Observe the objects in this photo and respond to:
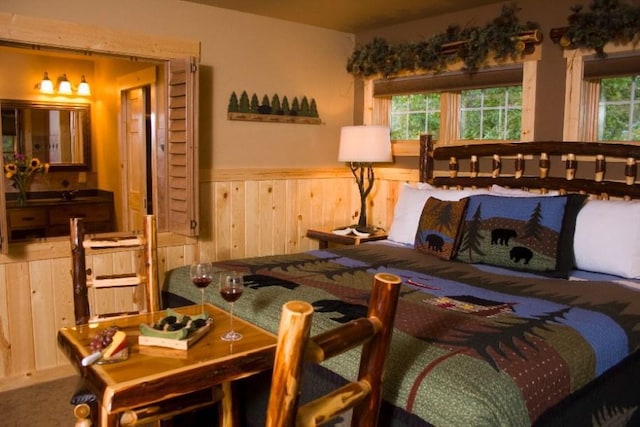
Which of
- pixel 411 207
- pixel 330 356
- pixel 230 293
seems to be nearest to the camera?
pixel 330 356

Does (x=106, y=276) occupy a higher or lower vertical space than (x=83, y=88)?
lower

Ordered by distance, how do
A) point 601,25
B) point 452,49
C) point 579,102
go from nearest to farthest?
point 601,25, point 579,102, point 452,49

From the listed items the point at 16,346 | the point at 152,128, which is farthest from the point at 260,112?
the point at 16,346

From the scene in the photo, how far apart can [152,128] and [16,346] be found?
1.96 metres

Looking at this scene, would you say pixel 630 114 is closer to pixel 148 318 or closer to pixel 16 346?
pixel 148 318

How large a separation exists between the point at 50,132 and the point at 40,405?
328cm

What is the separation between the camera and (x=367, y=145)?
4258mm

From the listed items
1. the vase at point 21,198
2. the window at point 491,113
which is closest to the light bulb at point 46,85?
the vase at point 21,198

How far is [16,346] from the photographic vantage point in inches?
130

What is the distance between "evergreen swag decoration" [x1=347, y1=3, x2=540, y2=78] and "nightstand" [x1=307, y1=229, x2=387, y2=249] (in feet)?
4.30

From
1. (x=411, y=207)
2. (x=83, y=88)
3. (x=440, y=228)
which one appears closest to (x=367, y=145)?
(x=411, y=207)

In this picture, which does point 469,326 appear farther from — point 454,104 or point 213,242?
point 454,104

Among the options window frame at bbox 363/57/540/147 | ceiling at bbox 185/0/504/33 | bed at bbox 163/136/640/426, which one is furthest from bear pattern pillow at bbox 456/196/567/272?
ceiling at bbox 185/0/504/33

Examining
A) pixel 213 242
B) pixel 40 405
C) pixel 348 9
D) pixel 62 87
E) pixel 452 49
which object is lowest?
pixel 40 405
